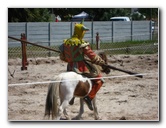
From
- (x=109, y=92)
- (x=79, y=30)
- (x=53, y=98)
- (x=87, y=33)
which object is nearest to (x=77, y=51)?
(x=79, y=30)

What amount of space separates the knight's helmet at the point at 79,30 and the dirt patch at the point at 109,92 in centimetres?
33

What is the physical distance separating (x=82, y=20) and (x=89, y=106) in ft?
2.28

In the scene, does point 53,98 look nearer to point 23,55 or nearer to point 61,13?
point 23,55

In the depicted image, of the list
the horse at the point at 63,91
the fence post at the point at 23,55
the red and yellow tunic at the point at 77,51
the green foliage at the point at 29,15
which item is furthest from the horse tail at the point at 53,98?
the green foliage at the point at 29,15

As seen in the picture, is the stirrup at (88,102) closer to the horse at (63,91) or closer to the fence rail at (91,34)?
the horse at (63,91)

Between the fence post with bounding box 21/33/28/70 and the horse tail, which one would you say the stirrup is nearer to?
the horse tail

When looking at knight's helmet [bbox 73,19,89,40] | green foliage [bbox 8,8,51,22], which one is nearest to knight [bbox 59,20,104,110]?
knight's helmet [bbox 73,19,89,40]

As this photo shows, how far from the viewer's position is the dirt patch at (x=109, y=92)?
1484 centimetres

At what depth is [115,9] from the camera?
14836 millimetres

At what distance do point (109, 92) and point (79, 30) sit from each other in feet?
2.61

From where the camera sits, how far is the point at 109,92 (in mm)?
15219
